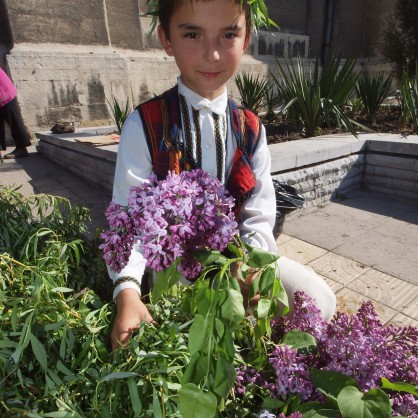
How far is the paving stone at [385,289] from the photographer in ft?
7.39

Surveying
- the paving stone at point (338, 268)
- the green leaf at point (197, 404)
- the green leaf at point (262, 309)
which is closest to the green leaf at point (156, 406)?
the green leaf at point (197, 404)

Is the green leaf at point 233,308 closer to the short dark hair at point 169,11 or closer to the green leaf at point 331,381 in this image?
the green leaf at point 331,381

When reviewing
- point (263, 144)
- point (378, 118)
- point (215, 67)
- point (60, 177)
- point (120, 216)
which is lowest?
point (60, 177)

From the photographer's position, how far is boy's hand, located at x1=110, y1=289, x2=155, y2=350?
3.32ft

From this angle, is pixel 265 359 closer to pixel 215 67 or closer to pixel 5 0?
pixel 215 67

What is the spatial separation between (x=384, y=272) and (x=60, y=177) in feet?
15.3

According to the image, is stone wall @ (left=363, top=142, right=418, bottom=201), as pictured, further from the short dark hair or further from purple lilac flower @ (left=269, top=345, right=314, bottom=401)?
purple lilac flower @ (left=269, top=345, right=314, bottom=401)

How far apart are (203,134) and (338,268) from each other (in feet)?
5.82

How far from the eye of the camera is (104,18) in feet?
29.1

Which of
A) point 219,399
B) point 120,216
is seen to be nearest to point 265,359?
point 219,399

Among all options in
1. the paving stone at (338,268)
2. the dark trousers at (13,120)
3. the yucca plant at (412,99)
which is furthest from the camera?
the dark trousers at (13,120)

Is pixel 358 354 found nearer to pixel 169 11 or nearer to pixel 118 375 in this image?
pixel 118 375

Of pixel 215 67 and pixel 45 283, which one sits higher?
pixel 215 67

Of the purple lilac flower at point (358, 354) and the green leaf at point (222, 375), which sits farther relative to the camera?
the purple lilac flower at point (358, 354)
